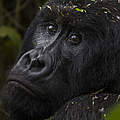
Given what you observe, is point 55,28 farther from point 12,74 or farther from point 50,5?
point 12,74

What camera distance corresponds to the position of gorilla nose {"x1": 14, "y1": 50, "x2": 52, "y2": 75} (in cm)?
191

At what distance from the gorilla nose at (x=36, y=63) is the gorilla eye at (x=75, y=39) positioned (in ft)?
0.65

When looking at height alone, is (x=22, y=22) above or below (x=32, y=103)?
above

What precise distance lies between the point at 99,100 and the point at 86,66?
0.21 meters

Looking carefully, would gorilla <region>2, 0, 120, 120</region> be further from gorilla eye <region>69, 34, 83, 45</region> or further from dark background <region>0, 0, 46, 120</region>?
dark background <region>0, 0, 46, 120</region>

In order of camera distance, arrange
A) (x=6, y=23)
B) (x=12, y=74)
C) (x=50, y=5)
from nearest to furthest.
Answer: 1. (x=12, y=74)
2. (x=50, y=5)
3. (x=6, y=23)

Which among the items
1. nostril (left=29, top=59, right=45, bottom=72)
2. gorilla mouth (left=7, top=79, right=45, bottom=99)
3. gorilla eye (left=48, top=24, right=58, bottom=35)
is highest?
gorilla eye (left=48, top=24, right=58, bottom=35)

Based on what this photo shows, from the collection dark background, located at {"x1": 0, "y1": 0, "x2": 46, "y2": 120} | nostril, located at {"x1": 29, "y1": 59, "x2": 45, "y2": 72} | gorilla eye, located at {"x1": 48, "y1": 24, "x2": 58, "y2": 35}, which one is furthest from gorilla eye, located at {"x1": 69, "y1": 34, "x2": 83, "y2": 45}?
dark background, located at {"x1": 0, "y1": 0, "x2": 46, "y2": 120}

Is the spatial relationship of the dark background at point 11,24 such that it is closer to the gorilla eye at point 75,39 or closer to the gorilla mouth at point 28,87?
the gorilla eye at point 75,39

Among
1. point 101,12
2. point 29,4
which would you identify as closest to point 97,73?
point 101,12

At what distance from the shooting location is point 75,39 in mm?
2076

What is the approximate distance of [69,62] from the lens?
2.03 m

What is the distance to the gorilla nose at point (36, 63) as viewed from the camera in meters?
1.91

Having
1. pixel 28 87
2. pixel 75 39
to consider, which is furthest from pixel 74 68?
pixel 28 87
